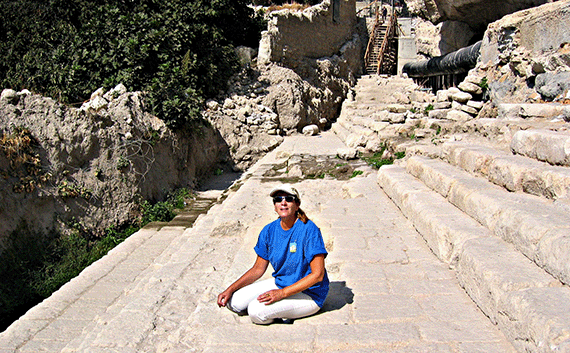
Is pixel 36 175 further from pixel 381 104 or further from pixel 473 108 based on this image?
pixel 381 104

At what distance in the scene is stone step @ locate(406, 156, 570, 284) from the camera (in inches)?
108

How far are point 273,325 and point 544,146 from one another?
2995 mm

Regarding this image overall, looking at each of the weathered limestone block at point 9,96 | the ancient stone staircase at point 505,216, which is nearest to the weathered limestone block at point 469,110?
the ancient stone staircase at point 505,216

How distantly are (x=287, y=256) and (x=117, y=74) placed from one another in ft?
33.9

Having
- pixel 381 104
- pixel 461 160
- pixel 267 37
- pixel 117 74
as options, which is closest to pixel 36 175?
pixel 117 74

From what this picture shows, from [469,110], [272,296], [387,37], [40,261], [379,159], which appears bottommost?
[40,261]

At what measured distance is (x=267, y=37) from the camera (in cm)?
1491

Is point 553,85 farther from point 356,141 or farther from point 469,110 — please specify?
point 356,141

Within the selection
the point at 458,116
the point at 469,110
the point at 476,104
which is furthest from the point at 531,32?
the point at 458,116

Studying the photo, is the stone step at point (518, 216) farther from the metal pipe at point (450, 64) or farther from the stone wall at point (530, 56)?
the metal pipe at point (450, 64)

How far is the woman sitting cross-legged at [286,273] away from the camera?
2.82 m

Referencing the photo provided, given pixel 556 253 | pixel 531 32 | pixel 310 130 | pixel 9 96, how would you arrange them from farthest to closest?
pixel 310 130 → pixel 9 96 → pixel 531 32 → pixel 556 253

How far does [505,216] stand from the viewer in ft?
11.2

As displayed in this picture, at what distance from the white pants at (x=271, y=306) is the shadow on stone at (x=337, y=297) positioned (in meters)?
0.17
